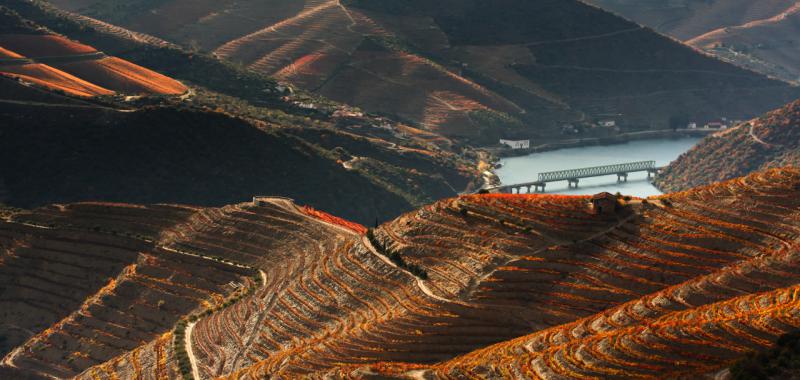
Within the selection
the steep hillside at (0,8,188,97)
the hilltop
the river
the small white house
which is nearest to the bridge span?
the river

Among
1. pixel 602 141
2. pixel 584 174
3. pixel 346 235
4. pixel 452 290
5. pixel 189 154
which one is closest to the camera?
pixel 452 290

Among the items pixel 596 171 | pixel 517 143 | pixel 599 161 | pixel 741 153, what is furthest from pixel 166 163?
pixel 741 153

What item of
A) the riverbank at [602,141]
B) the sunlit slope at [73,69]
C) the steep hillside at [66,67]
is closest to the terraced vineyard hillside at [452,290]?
the sunlit slope at [73,69]

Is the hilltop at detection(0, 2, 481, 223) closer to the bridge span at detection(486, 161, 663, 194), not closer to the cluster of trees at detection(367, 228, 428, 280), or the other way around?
the bridge span at detection(486, 161, 663, 194)

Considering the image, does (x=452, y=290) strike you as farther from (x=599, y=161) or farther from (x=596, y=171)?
(x=599, y=161)

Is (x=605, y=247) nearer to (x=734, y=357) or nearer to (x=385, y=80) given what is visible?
(x=734, y=357)

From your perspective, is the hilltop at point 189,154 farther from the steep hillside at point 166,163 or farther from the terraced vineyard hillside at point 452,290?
the terraced vineyard hillside at point 452,290

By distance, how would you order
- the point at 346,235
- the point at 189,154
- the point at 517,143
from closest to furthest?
1. the point at 346,235
2. the point at 189,154
3. the point at 517,143
